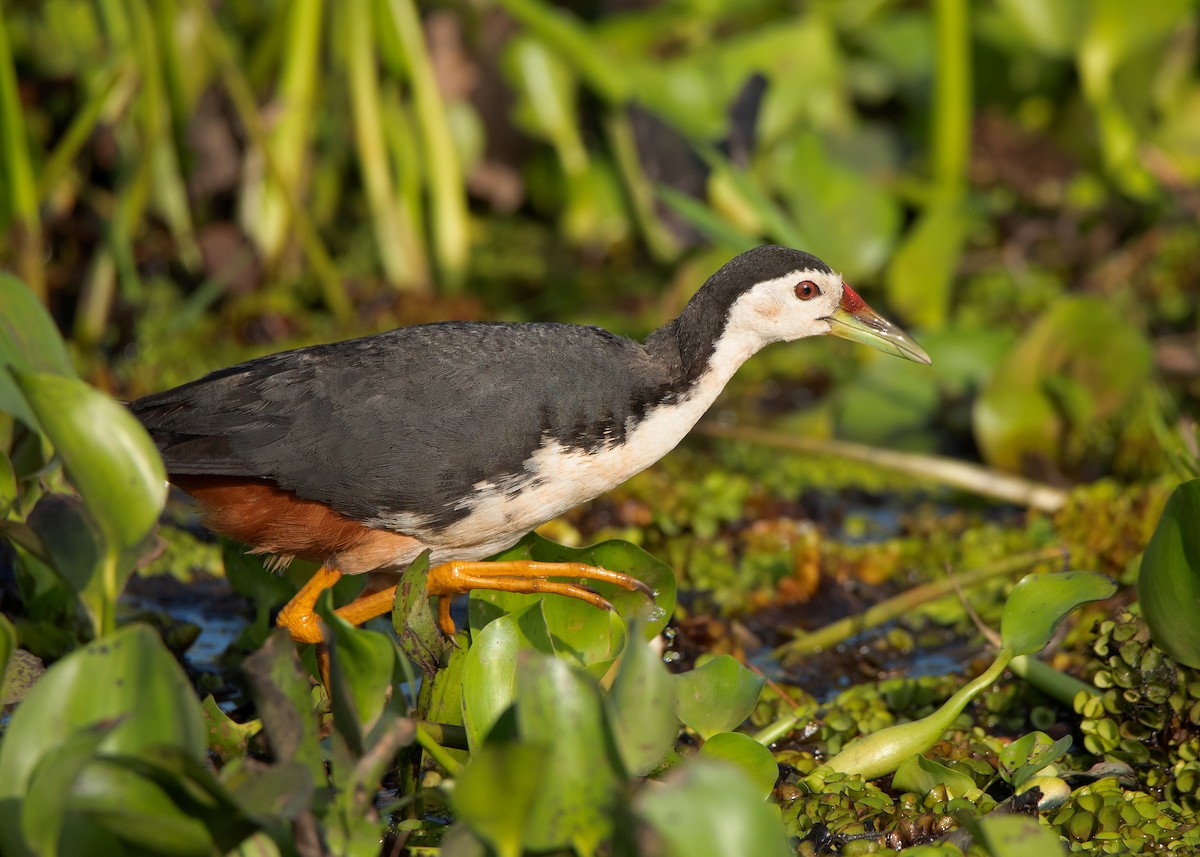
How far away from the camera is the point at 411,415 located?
3057mm

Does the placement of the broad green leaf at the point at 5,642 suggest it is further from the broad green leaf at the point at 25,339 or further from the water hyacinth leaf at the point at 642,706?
the water hyacinth leaf at the point at 642,706

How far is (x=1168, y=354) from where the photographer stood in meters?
5.26

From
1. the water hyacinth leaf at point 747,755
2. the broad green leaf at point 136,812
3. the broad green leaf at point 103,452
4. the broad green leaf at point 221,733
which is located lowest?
the water hyacinth leaf at point 747,755

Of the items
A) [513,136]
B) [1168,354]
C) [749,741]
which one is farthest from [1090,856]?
[513,136]

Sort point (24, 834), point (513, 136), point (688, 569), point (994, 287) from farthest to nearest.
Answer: point (513, 136) < point (994, 287) < point (688, 569) < point (24, 834)

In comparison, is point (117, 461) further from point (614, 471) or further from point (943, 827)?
point (943, 827)

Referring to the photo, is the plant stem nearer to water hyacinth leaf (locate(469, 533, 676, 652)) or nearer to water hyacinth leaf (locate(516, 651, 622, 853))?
water hyacinth leaf (locate(469, 533, 676, 652))

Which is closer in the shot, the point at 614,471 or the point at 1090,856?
the point at 1090,856

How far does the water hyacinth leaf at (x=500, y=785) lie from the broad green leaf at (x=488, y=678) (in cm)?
52

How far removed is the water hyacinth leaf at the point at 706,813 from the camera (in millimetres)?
1884

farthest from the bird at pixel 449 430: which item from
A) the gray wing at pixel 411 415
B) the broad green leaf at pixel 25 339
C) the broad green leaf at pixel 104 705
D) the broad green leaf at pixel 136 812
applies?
the broad green leaf at pixel 136 812

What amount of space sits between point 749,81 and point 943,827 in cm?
360

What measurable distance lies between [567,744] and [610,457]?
3.27 feet

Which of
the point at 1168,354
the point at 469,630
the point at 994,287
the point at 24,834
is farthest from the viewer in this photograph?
the point at 994,287
